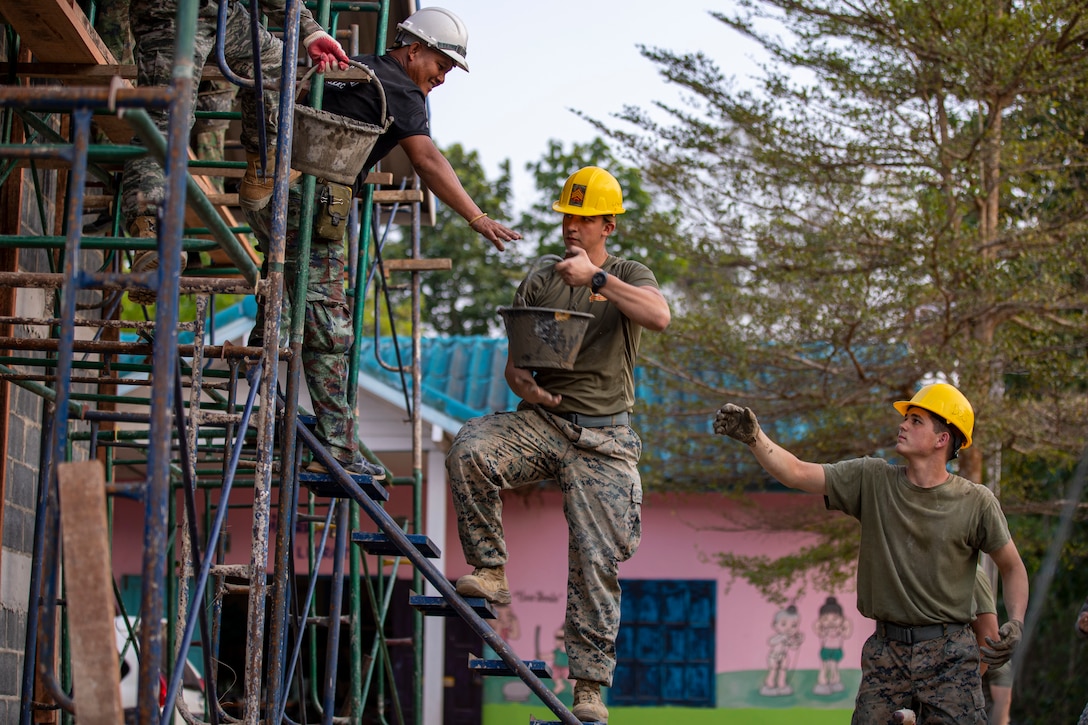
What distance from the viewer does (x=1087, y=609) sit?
16.5 feet

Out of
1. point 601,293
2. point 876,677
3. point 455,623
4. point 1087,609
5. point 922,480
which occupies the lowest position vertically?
point 455,623

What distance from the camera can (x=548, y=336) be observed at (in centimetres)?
487

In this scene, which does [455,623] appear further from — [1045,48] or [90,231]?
[1045,48]

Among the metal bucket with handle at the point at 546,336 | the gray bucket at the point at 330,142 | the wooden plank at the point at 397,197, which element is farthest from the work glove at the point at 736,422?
the wooden plank at the point at 397,197

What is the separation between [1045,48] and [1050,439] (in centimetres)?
322

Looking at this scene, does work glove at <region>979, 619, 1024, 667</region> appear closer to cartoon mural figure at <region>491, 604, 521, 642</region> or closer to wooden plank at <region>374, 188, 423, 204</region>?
wooden plank at <region>374, 188, 423, 204</region>

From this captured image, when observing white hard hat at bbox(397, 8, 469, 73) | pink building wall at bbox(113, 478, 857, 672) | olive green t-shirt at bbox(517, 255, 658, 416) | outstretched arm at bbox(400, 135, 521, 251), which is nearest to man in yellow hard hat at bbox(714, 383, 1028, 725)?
olive green t-shirt at bbox(517, 255, 658, 416)

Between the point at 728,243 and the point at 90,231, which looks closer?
the point at 90,231

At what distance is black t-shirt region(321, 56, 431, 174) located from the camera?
4848 mm

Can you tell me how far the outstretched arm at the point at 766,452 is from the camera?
5062 mm

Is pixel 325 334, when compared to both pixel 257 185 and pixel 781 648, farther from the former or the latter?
pixel 781 648

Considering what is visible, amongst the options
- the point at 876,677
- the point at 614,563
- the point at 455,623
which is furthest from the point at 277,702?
the point at 455,623

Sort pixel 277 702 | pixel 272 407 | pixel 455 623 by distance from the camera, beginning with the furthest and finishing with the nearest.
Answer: pixel 455 623
pixel 277 702
pixel 272 407

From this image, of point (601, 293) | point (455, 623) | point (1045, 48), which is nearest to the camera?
point (601, 293)
